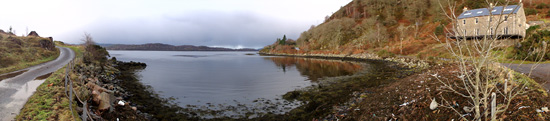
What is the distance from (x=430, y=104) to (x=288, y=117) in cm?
667

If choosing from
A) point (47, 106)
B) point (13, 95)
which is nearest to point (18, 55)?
point (13, 95)

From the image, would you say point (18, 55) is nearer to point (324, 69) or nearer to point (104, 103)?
point (104, 103)

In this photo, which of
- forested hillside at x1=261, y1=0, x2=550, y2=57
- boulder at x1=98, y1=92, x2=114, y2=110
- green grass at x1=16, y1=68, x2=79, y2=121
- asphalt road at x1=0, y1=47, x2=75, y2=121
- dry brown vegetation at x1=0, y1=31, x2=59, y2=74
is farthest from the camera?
forested hillside at x1=261, y1=0, x2=550, y2=57

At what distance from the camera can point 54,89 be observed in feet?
43.0

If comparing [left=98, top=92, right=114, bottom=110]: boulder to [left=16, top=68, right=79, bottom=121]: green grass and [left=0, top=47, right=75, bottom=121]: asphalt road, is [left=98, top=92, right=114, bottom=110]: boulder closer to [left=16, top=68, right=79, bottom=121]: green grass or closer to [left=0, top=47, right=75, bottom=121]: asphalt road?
[left=16, top=68, right=79, bottom=121]: green grass

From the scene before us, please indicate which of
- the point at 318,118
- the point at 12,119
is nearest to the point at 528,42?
the point at 318,118

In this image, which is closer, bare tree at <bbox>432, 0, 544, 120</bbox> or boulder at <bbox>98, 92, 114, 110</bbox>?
bare tree at <bbox>432, 0, 544, 120</bbox>

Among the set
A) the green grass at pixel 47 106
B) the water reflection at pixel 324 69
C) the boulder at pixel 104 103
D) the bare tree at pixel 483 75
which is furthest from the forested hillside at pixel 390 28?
the green grass at pixel 47 106

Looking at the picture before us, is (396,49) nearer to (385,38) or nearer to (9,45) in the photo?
(385,38)

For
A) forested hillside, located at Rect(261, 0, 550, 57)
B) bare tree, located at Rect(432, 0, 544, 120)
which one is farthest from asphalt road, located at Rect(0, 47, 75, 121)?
forested hillside, located at Rect(261, 0, 550, 57)

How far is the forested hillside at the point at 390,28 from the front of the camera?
65312 mm

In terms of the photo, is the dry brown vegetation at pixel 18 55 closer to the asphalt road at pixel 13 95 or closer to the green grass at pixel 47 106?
the asphalt road at pixel 13 95

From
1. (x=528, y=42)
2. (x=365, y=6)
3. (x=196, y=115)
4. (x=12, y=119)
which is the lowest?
(x=196, y=115)

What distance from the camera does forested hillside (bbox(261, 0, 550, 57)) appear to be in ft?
214
